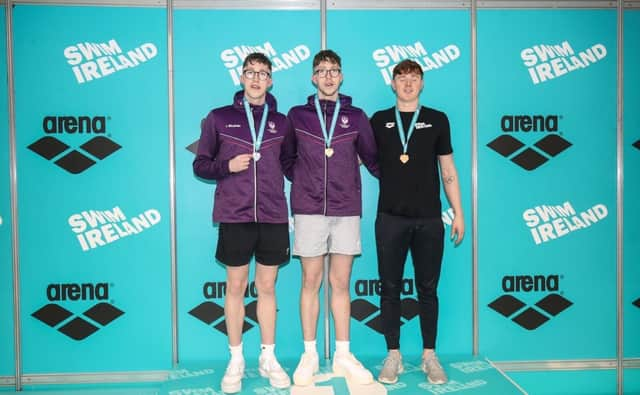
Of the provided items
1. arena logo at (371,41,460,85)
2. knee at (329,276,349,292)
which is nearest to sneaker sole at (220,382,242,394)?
knee at (329,276,349,292)

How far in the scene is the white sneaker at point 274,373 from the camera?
2482 mm

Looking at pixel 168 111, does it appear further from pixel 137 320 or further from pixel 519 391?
pixel 519 391

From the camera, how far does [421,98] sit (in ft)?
10.2

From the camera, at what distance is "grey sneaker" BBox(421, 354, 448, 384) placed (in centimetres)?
257

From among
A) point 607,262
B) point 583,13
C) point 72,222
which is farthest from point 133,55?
point 607,262

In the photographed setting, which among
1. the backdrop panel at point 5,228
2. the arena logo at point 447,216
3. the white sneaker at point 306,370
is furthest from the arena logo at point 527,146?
the backdrop panel at point 5,228

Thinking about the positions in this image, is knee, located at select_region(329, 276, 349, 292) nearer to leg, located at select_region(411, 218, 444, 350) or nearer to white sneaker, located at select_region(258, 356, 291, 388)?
leg, located at select_region(411, 218, 444, 350)

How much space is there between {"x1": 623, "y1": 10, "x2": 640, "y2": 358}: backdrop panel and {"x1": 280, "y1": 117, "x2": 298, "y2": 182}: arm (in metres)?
2.33

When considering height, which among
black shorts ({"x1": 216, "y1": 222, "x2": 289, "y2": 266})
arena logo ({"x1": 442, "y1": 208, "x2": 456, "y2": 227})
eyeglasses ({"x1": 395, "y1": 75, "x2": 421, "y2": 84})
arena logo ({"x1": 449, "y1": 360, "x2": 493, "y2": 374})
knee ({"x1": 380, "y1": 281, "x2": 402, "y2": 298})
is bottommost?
arena logo ({"x1": 449, "y1": 360, "x2": 493, "y2": 374})

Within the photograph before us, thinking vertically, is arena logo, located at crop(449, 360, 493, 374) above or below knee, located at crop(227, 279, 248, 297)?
below

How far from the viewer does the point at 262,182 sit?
2447 mm

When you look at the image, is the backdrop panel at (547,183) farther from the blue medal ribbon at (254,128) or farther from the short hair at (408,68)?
the blue medal ribbon at (254,128)

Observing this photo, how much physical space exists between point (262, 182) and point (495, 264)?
172 centimetres

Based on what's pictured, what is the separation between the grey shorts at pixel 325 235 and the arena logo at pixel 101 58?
60.4 inches
